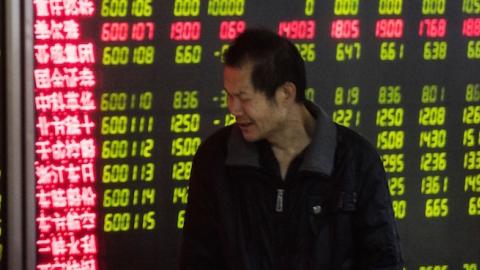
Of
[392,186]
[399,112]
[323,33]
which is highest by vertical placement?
[323,33]

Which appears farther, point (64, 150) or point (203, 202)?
point (64, 150)

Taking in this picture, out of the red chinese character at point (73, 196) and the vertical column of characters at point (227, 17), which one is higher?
the vertical column of characters at point (227, 17)

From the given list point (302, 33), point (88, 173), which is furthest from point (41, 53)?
point (302, 33)

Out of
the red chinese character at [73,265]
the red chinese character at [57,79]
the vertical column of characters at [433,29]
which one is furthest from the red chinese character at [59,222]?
the vertical column of characters at [433,29]

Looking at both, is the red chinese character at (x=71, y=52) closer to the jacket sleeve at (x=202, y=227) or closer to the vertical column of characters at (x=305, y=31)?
the vertical column of characters at (x=305, y=31)

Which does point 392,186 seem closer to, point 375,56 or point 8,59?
point 375,56

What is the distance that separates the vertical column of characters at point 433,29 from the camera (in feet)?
14.7

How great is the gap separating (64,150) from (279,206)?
63.4 inches

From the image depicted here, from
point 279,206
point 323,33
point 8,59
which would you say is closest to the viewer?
point 279,206

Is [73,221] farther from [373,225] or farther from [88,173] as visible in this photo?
[373,225]

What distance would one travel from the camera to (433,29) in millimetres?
4488

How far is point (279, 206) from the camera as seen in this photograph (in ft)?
9.22

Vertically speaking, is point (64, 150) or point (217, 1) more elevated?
point (217, 1)

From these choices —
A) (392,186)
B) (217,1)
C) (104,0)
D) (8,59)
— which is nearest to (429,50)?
(392,186)
